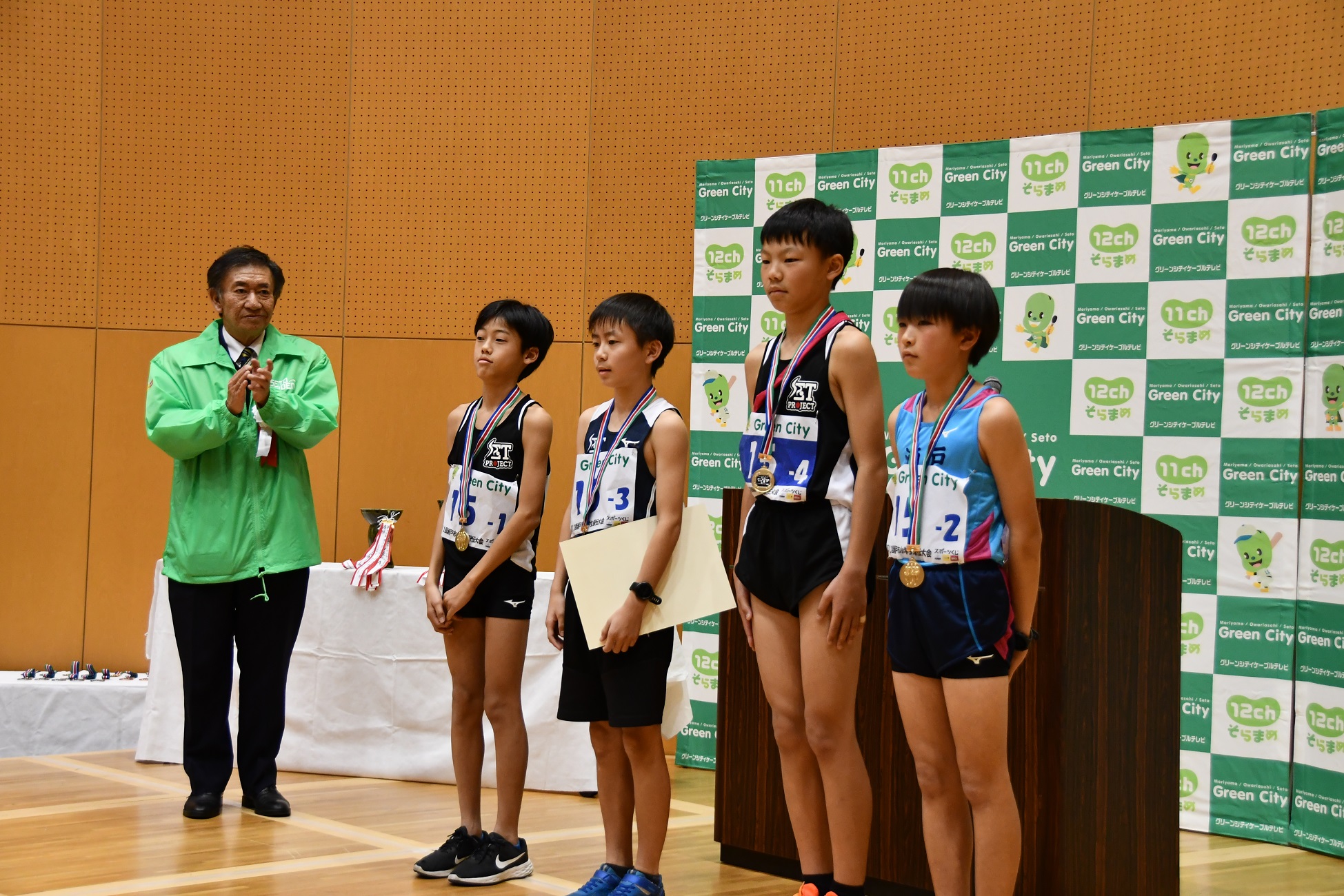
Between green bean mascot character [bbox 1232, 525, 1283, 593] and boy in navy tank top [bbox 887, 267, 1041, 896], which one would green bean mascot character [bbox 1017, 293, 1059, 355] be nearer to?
green bean mascot character [bbox 1232, 525, 1283, 593]

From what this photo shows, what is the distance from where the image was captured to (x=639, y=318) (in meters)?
2.91

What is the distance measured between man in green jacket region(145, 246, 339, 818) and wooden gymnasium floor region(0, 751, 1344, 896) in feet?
0.80

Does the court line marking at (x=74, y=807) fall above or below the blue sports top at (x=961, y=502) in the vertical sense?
below

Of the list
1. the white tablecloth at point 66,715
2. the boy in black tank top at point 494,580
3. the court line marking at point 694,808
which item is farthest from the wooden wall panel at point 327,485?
the boy in black tank top at point 494,580

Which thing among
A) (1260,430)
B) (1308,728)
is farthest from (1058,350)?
(1308,728)

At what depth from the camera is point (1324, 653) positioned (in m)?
3.96

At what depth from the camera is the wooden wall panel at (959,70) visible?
4.99m

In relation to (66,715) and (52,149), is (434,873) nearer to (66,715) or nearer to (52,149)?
(66,715)

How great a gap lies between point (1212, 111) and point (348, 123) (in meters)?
4.11

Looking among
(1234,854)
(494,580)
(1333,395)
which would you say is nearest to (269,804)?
(494,580)

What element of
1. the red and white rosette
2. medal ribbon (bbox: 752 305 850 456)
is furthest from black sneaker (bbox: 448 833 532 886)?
the red and white rosette

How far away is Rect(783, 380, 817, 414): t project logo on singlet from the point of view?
8.45ft

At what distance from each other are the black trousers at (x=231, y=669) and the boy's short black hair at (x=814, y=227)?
231 centimetres

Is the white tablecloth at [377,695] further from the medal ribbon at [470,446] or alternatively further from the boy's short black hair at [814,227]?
the boy's short black hair at [814,227]
